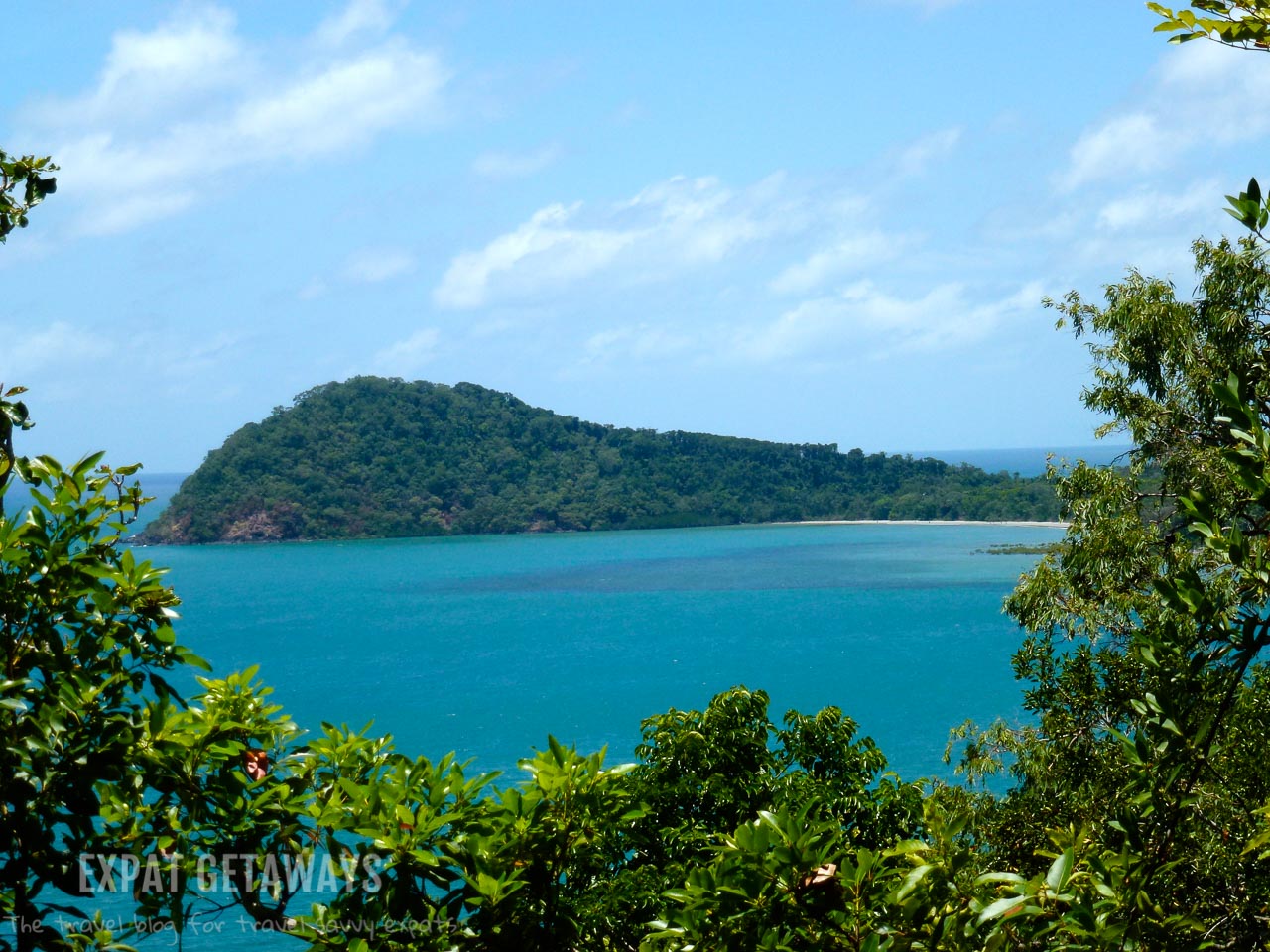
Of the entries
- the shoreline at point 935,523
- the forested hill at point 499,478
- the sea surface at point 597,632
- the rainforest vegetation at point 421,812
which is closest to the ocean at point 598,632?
the sea surface at point 597,632

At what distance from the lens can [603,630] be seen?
48.1 metres

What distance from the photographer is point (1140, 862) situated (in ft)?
5.37

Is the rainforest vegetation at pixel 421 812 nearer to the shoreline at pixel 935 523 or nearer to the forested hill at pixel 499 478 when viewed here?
the shoreline at pixel 935 523

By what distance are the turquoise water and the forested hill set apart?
3085 mm

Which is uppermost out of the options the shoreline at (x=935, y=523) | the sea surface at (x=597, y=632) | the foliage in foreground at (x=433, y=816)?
the foliage in foreground at (x=433, y=816)

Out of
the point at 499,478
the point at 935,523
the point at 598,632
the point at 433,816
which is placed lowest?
the point at 598,632

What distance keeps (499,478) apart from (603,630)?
3975 cm

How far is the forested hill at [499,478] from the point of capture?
260 ft

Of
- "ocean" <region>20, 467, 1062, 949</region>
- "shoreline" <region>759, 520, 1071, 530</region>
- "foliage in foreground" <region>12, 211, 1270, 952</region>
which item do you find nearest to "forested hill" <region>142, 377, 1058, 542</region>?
"shoreline" <region>759, 520, 1071, 530</region>

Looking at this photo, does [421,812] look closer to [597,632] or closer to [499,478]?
[597,632]

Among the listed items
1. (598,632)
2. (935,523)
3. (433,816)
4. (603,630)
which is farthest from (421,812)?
(935,523)

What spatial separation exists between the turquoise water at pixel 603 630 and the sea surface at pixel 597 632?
0.14 meters

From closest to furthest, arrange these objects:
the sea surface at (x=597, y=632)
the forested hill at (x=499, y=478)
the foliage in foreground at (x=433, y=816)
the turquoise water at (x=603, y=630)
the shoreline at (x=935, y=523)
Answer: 1. the foliage in foreground at (x=433, y=816)
2. the sea surface at (x=597, y=632)
3. the turquoise water at (x=603, y=630)
4. the shoreline at (x=935, y=523)
5. the forested hill at (x=499, y=478)

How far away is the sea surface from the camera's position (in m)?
32.6
